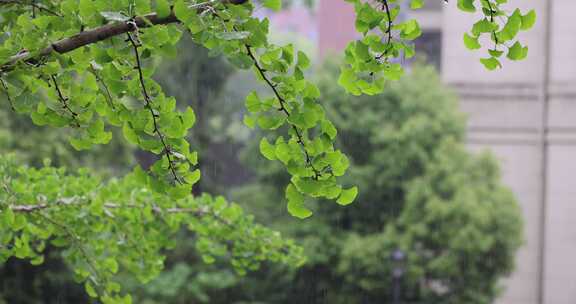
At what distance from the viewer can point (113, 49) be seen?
7.45 feet

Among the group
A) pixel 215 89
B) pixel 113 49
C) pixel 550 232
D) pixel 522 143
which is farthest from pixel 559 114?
pixel 113 49

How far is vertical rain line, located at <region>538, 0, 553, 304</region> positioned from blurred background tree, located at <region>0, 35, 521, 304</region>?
5.34 meters

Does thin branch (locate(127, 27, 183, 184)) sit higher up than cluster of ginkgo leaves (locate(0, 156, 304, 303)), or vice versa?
thin branch (locate(127, 27, 183, 184))

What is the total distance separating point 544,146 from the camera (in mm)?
25281

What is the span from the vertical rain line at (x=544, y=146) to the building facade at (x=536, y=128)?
0.09 feet

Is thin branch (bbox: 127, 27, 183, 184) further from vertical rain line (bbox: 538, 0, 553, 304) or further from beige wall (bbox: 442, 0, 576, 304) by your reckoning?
vertical rain line (bbox: 538, 0, 553, 304)

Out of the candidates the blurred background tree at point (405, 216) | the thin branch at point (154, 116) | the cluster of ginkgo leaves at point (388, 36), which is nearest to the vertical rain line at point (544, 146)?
the blurred background tree at point (405, 216)

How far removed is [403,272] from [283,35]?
33.0 metres

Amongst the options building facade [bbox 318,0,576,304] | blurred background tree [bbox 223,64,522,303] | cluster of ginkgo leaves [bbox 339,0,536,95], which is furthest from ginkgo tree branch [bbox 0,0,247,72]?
building facade [bbox 318,0,576,304]

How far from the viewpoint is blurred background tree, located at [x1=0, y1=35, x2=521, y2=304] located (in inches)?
728

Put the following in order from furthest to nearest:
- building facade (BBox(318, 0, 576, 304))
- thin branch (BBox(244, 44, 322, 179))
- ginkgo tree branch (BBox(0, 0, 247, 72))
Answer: building facade (BBox(318, 0, 576, 304)) → thin branch (BBox(244, 44, 322, 179)) → ginkgo tree branch (BBox(0, 0, 247, 72))

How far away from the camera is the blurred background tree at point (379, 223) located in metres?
18.5

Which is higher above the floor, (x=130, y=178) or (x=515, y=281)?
(x=130, y=178)

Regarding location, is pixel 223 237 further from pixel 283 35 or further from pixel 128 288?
pixel 283 35
